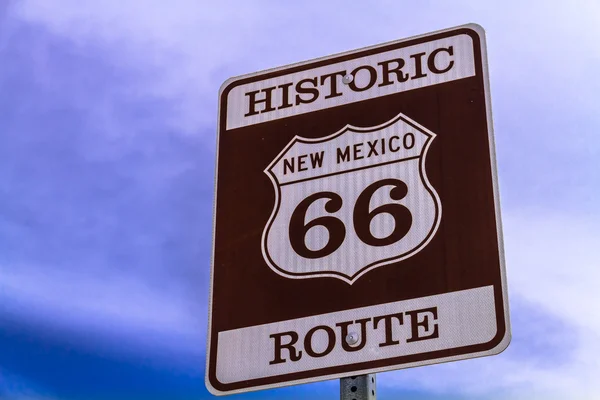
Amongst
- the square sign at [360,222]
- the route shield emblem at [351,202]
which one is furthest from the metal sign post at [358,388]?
the route shield emblem at [351,202]

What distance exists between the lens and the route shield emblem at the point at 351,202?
9.86 ft

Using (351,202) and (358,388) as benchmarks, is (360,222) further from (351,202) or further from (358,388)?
(358,388)

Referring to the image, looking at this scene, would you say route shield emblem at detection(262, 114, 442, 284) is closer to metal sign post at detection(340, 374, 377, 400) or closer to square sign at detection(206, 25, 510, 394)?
square sign at detection(206, 25, 510, 394)

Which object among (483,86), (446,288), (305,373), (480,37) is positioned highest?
(480,37)

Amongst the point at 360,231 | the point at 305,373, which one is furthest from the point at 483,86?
the point at 305,373

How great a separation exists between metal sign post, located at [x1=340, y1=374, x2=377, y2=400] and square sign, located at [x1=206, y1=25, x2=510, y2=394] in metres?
0.03

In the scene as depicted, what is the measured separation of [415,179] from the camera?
10.1 ft

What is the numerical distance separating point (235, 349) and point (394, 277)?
1.82 ft

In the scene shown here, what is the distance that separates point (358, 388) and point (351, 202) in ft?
2.05

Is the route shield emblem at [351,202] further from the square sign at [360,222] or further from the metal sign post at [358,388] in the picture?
the metal sign post at [358,388]

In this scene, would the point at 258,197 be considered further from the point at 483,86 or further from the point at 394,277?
the point at 483,86

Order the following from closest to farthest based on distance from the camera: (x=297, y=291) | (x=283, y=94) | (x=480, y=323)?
(x=480, y=323) → (x=297, y=291) → (x=283, y=94)

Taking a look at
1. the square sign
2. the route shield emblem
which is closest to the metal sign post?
the square sign

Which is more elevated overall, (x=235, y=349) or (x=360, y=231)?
(x=360, y=231)
